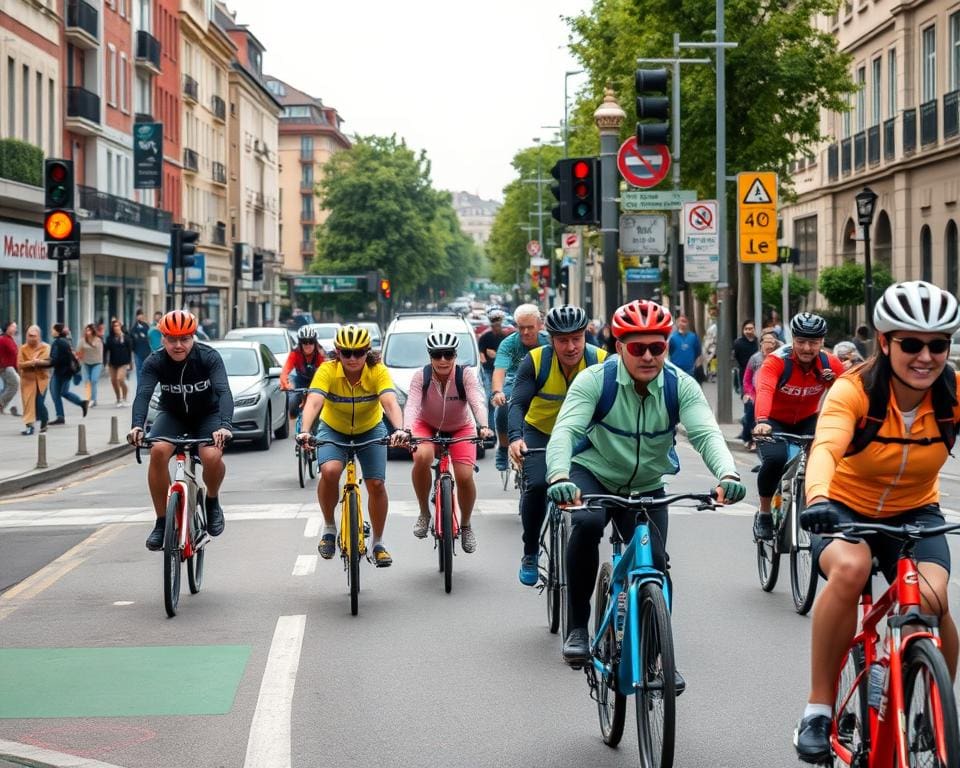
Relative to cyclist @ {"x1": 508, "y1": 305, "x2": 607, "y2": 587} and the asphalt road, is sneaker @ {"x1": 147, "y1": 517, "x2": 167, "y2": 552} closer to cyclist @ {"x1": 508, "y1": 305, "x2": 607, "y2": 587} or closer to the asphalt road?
the asphalt road

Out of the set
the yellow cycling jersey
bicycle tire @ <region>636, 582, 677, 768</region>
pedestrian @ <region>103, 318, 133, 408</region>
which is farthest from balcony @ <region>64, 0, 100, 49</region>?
bicycle tire @ <region>636, 582, 677, 768</region>

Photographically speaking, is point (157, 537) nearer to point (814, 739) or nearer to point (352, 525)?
point (352, 525)

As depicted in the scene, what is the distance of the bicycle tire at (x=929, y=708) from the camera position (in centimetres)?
421

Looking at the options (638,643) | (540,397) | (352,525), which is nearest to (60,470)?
(352,525)

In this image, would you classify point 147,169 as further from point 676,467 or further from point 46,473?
point 676,467

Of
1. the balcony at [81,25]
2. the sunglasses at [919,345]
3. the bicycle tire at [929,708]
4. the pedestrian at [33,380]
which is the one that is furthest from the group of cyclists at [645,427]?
the balcony at [81,25]

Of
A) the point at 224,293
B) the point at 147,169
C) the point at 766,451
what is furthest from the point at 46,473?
the point at 224,293

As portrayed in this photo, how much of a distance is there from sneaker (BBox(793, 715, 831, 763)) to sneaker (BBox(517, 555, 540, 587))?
13.6 feet

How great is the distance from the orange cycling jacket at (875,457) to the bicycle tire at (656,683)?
74cm

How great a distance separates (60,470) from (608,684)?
15.1m

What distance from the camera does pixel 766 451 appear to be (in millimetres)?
10719

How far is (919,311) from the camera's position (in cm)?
501

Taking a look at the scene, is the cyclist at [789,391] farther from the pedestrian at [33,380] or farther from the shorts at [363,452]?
the pedestrian at [33,380]

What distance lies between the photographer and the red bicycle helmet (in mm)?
6383
